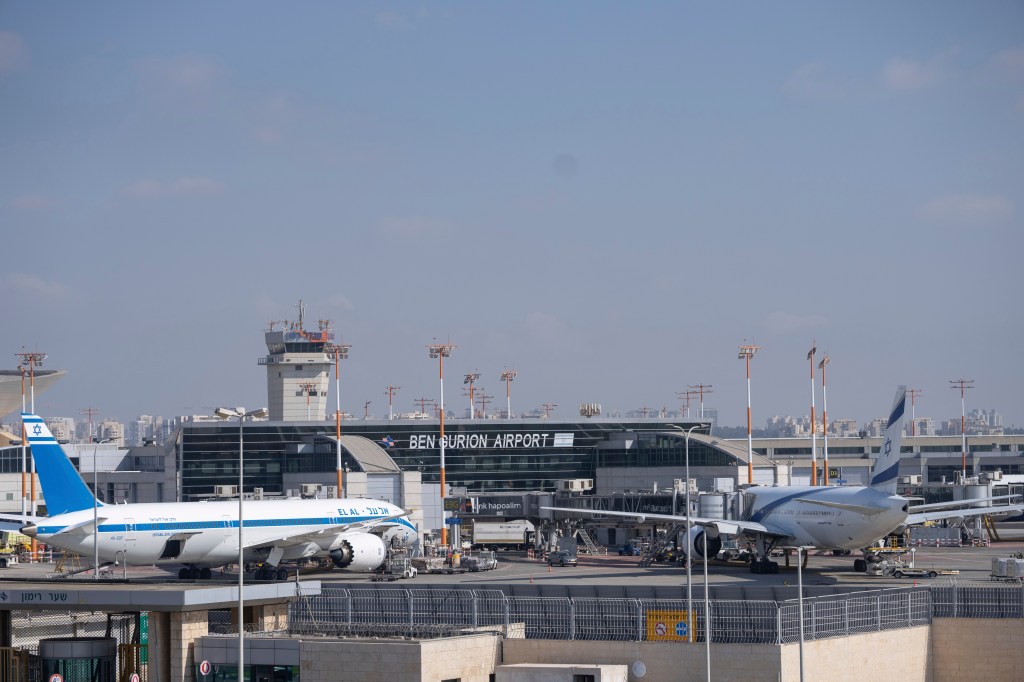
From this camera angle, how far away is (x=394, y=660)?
124 ft

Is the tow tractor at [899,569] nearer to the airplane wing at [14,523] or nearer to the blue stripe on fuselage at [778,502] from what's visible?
the blue stripe on fuselage at [778,502]

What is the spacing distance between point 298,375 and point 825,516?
4113 inches

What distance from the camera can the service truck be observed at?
358 ft

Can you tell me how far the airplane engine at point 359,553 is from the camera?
86125 mm

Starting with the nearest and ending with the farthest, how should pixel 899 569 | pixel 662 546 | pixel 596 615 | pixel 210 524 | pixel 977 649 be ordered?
pixel 596 615
pixel 977 649
pixel 210 524
pixel 899 569
pixel 662 546

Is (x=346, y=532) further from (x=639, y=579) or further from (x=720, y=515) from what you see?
(x=720, y=515)

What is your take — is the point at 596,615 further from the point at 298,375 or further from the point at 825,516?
the point at 298,375

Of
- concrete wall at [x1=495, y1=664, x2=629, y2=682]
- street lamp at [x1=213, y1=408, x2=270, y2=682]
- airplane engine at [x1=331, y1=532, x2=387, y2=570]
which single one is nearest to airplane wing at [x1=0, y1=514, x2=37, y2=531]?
airplane engine at [x1=331, y1=532, x2=387, y2=570]

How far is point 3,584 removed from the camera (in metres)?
42.7

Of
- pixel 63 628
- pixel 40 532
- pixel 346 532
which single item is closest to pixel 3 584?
pixel 63 628

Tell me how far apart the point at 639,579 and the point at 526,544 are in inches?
1080

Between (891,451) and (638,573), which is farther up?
(891,451)

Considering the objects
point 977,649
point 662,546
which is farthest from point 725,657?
point 662,546

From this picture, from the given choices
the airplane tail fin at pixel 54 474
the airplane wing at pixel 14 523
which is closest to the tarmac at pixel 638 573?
the airplane wing at pixel 14 523
